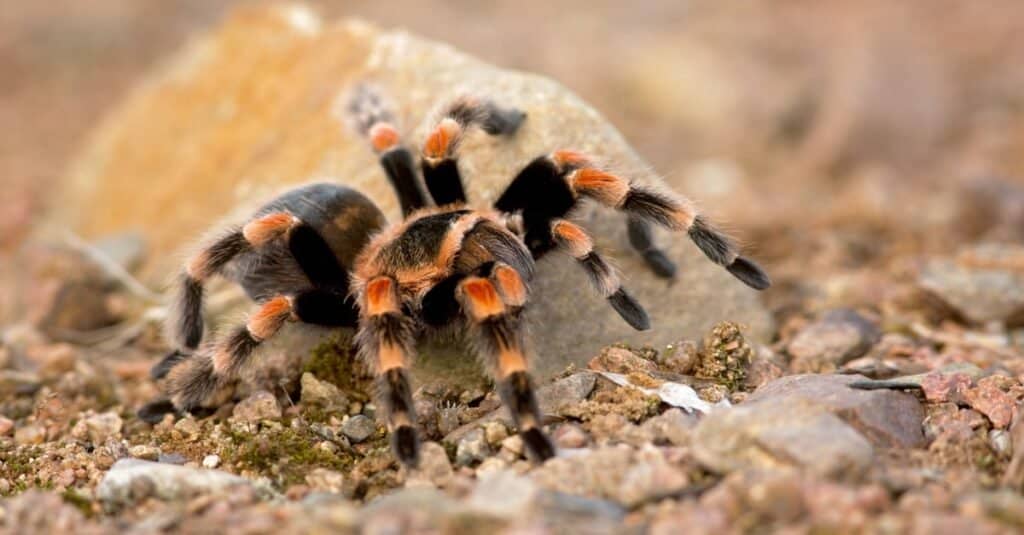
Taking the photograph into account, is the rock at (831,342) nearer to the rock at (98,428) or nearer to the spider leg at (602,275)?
the spider leg at (602,275)

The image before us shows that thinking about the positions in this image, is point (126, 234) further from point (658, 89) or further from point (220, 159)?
point (658, 89)

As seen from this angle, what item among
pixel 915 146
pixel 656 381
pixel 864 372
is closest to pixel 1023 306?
pixel 864 372

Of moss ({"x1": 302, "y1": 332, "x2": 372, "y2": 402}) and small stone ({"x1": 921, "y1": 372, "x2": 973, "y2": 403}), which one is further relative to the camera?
moss ({"x1": 302, "y1": 332, "x2": 372, "y2": 402})

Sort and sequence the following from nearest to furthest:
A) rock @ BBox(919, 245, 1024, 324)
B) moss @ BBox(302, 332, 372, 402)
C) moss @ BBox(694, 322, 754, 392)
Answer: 1. moss @ BBox(694, 322, 754, 392)
2. moss @ BBox(302, 332, 372, 402)
3. rock @ BBox(919, 245, 1024, 324)

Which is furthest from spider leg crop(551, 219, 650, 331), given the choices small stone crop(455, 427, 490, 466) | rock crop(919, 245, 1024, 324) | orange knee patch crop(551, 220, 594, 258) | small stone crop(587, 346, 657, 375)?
rock crop(919, 245, 1024, 324)

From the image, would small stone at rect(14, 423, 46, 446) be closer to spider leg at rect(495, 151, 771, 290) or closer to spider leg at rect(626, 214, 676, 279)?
spider leg at rect(495, 151, 771, 290)

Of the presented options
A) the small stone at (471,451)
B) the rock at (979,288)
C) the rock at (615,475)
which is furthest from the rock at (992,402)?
the small stone at (471,451)

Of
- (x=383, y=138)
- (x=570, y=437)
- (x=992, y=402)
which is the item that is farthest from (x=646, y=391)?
(x=383, y=138)
